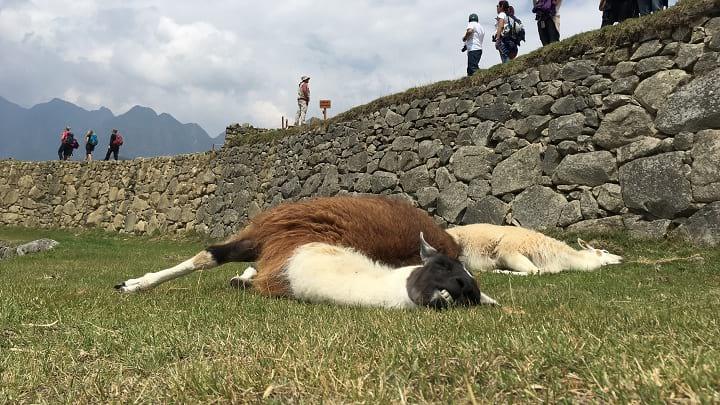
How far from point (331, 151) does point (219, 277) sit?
797 centimetres

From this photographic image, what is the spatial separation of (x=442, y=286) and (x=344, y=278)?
67 centimetres

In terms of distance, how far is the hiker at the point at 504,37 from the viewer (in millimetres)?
11008

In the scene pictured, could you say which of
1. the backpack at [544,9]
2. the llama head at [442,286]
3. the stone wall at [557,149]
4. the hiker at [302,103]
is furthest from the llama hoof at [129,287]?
the hiker at [302,103]

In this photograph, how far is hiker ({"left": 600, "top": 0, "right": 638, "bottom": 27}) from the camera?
950 cm

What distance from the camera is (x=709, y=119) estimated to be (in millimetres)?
7191

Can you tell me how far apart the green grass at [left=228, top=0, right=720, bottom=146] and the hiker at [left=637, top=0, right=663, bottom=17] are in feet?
1.51

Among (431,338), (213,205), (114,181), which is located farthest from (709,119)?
(114,181)

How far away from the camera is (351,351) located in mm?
2023

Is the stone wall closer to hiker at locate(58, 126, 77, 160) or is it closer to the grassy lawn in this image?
the grassy lawn

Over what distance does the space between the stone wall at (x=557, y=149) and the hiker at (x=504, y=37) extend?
4.24 feet

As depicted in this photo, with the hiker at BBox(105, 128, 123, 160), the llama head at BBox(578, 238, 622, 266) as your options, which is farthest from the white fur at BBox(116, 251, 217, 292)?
the hiker at BBox(105, 128, 123, 160)

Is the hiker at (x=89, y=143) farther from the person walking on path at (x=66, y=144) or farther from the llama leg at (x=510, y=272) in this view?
the llama leg at (x=510, y=272)

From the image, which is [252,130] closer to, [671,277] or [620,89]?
[620,89]

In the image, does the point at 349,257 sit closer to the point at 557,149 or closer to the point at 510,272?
the point at 510,272
